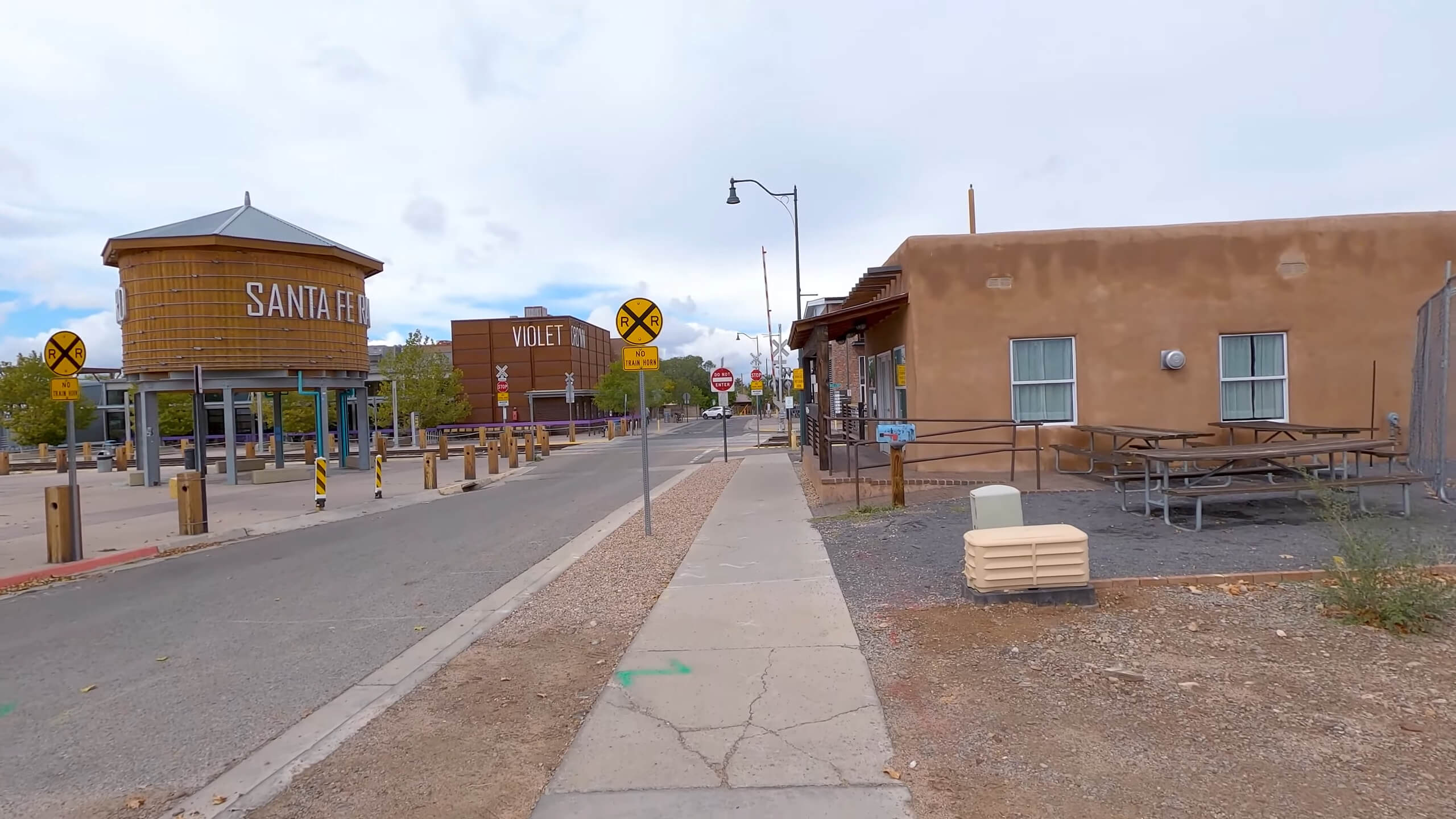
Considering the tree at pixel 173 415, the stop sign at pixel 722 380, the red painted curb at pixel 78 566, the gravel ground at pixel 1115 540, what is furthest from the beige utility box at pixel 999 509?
the tree at pixel 173 415

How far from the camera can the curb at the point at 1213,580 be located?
6.69 metres

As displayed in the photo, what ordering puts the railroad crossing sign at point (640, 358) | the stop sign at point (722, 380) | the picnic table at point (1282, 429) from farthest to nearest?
the stop sign at point (722, 380)
the picnic table at point (1282, 429)
the railroad crossing sign at point (640, 358)

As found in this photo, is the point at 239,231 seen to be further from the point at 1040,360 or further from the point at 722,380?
the point at 1040,360

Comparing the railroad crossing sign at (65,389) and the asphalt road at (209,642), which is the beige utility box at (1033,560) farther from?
the railroad crossing sign at (65,389)

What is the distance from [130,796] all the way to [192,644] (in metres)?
3.18

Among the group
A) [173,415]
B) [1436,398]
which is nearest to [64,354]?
[1436,398]

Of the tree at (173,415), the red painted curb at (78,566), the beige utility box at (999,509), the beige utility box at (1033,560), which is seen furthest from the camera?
the tree at (173,415)

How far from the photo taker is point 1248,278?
1298 cm

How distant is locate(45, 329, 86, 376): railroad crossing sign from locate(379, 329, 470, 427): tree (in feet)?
117

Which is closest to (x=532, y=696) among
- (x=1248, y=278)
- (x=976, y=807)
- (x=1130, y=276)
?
(x=976, y=807)

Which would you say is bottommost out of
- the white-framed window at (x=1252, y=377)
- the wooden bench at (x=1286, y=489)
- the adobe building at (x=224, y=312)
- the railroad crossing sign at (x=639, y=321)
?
the wooden bench at (x=1286, y=489)

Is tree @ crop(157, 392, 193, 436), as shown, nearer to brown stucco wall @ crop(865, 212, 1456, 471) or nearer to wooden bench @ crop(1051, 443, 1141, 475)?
brown stucco wall @ crop(865, 212, 1456, 471)

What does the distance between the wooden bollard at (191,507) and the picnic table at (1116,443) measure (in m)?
12.8

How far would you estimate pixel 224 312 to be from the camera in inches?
934
